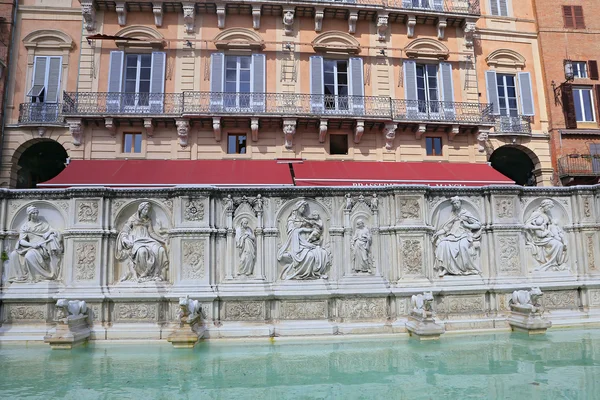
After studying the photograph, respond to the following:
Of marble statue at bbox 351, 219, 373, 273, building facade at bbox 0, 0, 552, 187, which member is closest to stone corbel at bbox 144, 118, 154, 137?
building facade at bbox 0, 0, 552, 187

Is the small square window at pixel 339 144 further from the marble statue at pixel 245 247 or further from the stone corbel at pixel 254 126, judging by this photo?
the marble statue at pixel 245 247

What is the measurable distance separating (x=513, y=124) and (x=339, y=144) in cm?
895

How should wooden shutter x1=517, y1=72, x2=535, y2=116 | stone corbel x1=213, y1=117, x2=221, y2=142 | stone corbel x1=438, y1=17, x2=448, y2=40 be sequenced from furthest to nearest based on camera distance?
wooden shutter x1=517, y1=72, x2=535, y2=116, stone corbel x1=438, y1=17, x2=448, y2=40, stone corbel x1=213, y1=117, x2=221, y2=142

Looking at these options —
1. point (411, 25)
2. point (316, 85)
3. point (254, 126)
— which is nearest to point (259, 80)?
point (254, 126)

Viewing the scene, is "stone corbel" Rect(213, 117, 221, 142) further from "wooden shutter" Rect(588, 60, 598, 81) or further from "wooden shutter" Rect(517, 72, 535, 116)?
"wooden shutter" Rect(588, 60, 598, 81)

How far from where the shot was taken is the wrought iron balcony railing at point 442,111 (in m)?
19.1

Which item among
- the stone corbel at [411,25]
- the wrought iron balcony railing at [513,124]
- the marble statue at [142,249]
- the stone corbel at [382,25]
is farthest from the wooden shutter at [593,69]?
the marble statue at [142,249]

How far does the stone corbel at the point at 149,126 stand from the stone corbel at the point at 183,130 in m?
1.08

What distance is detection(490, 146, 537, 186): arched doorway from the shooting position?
21625mm

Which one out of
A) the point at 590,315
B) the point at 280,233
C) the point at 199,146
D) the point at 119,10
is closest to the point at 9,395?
the point at 280,233

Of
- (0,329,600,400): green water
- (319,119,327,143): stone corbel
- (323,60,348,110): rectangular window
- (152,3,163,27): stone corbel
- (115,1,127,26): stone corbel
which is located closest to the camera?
(0,329,600,400): green water

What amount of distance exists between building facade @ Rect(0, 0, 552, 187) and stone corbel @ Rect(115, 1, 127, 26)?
44mm

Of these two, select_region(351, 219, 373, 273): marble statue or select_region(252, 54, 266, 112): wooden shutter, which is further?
select_region(252, 54, 266, 112): wooden shutter

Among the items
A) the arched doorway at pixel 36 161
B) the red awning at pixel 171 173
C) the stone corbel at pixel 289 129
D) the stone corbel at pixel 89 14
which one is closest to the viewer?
the red awning at pixel 171 173
